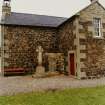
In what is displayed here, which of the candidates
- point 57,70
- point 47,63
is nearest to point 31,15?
point 47,63

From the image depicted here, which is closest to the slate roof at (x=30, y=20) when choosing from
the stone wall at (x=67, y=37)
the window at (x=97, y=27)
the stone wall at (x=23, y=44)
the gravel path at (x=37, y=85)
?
the stone wall at (x=23, y=44)

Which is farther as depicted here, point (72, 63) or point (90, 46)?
point (72, 63)

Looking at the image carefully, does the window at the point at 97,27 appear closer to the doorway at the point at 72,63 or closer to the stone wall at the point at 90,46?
the stone wall at the point at 90,46

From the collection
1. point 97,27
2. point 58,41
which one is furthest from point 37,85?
point 58,41

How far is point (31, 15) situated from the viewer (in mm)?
21188

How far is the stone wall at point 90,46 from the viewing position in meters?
14.2

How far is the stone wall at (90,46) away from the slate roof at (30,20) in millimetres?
5280

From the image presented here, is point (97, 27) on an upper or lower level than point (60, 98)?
upper

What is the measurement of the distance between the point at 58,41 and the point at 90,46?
4838 millimetres

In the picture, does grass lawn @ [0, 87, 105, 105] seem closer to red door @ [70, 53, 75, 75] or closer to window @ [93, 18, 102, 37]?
red door @ [70, 53, 75, 75]

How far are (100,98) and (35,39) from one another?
1136cm

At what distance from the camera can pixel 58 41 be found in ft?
61.2

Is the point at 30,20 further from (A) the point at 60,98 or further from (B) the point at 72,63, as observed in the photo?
(A) the point at 60,98

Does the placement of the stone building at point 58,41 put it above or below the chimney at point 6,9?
below
